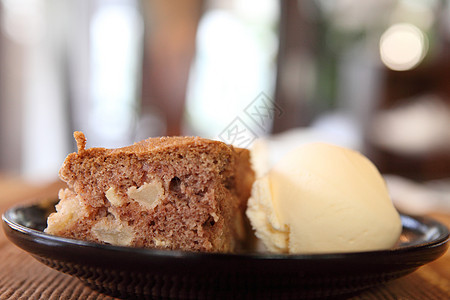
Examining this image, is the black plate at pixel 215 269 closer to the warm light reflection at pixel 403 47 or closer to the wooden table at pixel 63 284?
the wooden table at pixel 63 284

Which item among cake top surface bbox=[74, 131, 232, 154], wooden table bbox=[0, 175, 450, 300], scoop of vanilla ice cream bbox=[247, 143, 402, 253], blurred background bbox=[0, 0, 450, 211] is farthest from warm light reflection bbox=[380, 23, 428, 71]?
cake top surface bbox=[74, 131, 232, 154]

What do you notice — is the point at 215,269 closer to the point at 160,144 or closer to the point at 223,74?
the point at 160,144

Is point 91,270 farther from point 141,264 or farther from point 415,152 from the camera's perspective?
point 415,152

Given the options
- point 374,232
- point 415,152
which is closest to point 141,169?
point 374,232

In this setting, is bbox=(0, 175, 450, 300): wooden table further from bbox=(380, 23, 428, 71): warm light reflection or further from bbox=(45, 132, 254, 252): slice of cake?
bbox=(380, 23, 428, 71): warm light reflection

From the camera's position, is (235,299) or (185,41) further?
(185,41)

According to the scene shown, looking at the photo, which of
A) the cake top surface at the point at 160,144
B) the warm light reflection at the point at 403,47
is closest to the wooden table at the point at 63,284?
the cake top surface at the point at 160,144
